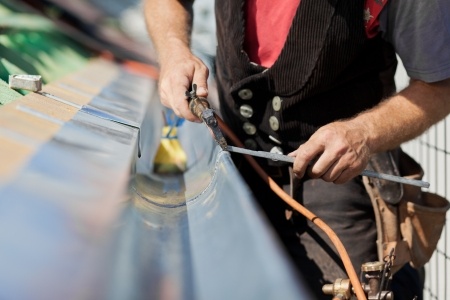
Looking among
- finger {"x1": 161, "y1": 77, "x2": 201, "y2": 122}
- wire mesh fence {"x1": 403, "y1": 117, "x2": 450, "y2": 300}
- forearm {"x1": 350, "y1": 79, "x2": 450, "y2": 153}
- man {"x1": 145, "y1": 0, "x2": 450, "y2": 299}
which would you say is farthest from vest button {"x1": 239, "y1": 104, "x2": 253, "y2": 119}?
wire mesh fence {"x1": 403, "y1": 117, "x2": 450, "y2": 300}

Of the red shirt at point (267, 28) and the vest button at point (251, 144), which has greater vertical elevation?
the red shirt at point (267, 28)

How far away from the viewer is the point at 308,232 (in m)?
1.92

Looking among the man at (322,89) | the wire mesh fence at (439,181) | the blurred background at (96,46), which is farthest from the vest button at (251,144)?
the wire mesh fence at (439,181)

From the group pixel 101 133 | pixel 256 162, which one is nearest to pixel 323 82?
pixel 256 162

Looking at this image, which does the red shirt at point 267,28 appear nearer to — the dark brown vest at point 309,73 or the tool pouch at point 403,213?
the dark brown vest at point 309,73

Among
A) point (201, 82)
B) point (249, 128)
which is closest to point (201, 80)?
point (201, 82)

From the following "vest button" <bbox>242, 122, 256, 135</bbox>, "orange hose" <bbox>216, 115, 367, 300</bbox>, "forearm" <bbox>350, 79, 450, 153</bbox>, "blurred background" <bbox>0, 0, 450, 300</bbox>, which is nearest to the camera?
"orange hose" <bbox>216, 115, 367, 300</bbox>

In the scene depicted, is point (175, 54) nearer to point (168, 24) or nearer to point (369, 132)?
point (168, 24)

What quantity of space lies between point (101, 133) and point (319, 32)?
0.52 meters

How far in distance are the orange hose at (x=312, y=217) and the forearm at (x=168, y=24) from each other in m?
0.26

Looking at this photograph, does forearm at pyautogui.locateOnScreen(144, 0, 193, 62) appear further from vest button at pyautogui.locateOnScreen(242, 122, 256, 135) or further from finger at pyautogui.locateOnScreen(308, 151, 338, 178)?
finger at pyautogui.locateOnScreen(308, 151, 338, 178)

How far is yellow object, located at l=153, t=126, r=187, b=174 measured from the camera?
1923 mm

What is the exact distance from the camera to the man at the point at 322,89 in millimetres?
1599

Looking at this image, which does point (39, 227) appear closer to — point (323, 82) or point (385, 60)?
point (323, 82)
